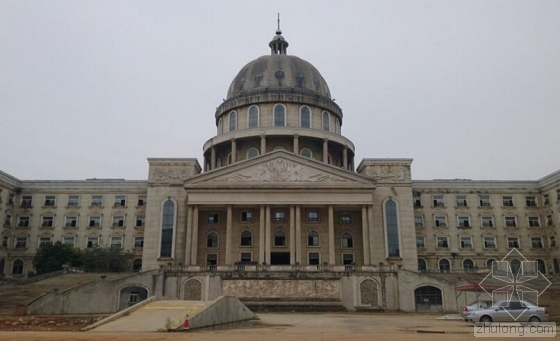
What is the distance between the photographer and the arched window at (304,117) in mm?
63312

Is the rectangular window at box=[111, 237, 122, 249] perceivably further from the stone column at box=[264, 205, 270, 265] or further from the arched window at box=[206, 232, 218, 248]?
the stone column at box=[264, 205, 270, 265]

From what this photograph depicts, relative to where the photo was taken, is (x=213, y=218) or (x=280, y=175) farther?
(x=213, y=218)

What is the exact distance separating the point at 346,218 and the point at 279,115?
54.0 feet

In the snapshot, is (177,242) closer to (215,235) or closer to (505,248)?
(215,235)

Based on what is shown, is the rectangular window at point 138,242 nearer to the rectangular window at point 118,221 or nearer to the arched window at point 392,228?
the rectangular window at point 118,221

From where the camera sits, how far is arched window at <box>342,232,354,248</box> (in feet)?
177

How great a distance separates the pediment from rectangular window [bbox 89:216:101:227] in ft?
51.3

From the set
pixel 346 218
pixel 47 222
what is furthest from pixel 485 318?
pixel 47 222

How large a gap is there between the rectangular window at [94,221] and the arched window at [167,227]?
38.5 feet

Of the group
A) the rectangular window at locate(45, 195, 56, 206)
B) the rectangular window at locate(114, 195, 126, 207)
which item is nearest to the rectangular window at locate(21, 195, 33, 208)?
the rectangular window at locate(45, 195, 56, 206)

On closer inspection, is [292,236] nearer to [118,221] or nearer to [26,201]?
[118,221]

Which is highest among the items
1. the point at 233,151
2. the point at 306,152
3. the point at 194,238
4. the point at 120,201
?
the point at 306,152

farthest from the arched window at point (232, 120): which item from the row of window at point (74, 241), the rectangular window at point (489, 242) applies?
the rectangular window at point (489, 242)

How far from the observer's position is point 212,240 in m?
54.1
